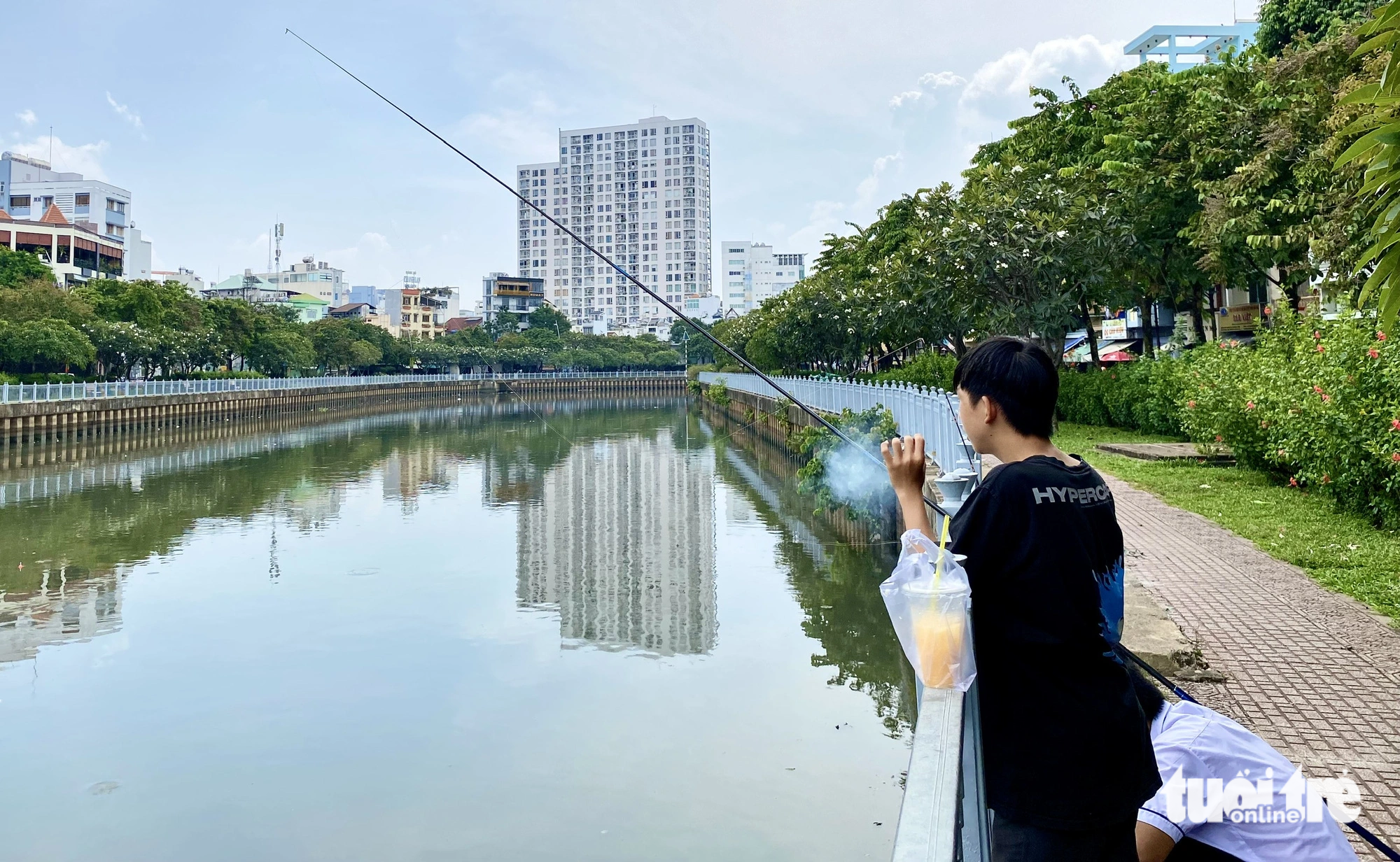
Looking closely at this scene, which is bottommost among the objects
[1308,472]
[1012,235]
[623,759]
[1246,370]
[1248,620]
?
[623,759]

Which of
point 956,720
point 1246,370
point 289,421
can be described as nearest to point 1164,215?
point 1246,370

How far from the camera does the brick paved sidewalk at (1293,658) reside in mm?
3852

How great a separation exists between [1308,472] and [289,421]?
41321mm

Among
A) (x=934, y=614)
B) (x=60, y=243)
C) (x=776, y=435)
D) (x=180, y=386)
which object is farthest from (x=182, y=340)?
(x=934, y=614)

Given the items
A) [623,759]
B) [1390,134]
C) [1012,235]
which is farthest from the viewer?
[1012,235]

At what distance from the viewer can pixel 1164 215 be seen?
18719mm

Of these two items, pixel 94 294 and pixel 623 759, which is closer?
pixel 623 759

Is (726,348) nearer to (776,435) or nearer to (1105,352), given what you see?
(776,435)

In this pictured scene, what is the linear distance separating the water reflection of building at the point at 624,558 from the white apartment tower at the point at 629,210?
365 feet

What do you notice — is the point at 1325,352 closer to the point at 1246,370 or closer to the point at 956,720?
the point at 1246,370

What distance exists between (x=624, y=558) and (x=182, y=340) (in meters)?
37.5

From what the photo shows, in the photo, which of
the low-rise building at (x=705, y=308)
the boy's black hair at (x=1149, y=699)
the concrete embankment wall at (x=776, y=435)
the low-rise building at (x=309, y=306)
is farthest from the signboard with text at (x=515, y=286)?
the boy's black hair at (x=1149, y=699)

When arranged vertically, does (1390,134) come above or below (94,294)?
below

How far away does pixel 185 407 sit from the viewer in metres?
39.7
